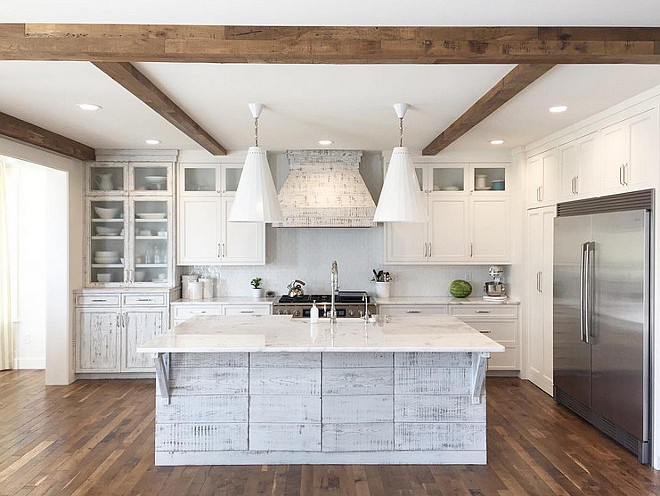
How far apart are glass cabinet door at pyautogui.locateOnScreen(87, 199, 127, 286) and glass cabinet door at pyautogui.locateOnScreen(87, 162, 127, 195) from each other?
0.12 m

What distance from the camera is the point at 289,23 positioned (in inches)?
107

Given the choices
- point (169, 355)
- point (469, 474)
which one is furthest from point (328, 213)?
point (469, 474)

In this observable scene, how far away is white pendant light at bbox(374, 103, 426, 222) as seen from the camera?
3.98 m

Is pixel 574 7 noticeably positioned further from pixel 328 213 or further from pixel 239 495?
pixel 328 213

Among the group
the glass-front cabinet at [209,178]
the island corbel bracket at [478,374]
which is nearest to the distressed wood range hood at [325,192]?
the glass-front cabinet at [209,178]

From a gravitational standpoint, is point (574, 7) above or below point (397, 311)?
above

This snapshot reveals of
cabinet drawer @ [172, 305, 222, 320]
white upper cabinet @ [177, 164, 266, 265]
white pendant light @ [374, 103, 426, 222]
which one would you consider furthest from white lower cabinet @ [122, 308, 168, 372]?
white pendant light @ [374, 103, 426, 222]

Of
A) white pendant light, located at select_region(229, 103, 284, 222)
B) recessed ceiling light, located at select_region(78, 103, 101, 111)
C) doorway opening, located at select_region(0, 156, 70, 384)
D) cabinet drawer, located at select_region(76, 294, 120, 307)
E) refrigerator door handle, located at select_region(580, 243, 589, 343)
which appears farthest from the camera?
doorway opening, located at select_region(0, 156, 70, 384)

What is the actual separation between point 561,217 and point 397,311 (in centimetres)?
196

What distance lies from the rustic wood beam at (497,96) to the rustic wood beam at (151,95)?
85.1 inches

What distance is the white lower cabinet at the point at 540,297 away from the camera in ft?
18.4

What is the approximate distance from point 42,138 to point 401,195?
3.35m

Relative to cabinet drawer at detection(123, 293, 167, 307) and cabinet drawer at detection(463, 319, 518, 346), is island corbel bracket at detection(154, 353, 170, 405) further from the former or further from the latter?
cabinet drawer at detection(463, 319, 518, 346)

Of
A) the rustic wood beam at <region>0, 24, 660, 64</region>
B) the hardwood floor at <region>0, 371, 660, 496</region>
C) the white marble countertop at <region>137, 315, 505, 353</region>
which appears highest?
the rustic wood beam at <region>0, 24, 660, 64</region>
